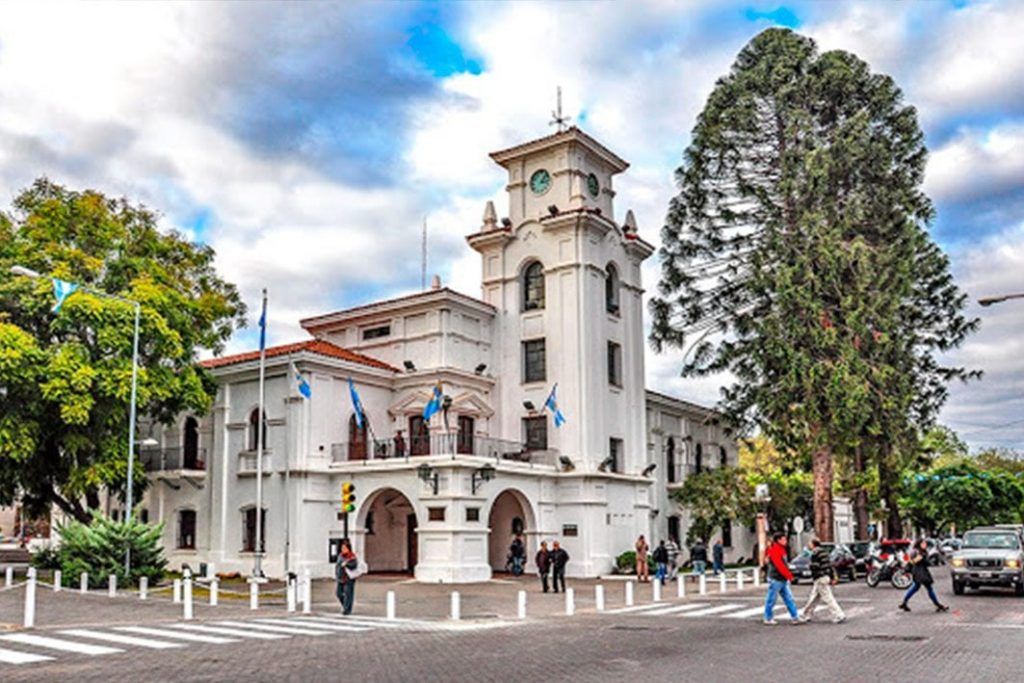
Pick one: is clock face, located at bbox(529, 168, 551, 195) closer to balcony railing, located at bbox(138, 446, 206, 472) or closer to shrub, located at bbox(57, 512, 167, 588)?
balcony railing, located at bbox(138, 446, 206, 472)

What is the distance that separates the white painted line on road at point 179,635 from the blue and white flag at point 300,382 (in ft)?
46.0

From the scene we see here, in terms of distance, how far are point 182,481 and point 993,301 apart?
98.5 ft

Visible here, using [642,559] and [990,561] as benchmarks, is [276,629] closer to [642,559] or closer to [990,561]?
[642,559]

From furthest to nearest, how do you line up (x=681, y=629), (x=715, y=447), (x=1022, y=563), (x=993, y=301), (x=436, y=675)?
1. (x=715, y=447)
2. (x=1022, y=563)
3. (x=993, y=301)
4. (x=681, y=629)
5. (x=436, y=675)

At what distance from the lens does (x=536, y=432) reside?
3875 cm

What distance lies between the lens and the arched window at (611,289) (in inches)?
1601

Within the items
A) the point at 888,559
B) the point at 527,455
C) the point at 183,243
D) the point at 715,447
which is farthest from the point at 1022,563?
the point at 183,243

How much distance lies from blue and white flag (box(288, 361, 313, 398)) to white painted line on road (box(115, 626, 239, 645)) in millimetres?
14014

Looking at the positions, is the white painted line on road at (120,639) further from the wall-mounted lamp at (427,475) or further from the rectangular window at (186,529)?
the rectangular window at (186,529)

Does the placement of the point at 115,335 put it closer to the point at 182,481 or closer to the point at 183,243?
the point at 183,243

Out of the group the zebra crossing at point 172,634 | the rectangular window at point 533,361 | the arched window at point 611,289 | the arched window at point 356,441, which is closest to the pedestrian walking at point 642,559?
the rectangular window at point 533,361

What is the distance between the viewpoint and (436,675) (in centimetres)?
1185

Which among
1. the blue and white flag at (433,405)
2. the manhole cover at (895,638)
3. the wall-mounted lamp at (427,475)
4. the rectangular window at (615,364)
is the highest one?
the rectangular window at (615,364)

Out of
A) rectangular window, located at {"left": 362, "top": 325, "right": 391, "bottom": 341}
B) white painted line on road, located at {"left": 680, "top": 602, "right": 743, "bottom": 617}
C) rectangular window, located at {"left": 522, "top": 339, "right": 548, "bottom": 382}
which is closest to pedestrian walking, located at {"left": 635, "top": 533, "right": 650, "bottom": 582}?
rectangular window, located at {"left": 522, "top": 339, "right": 548, "bottom": 382}
